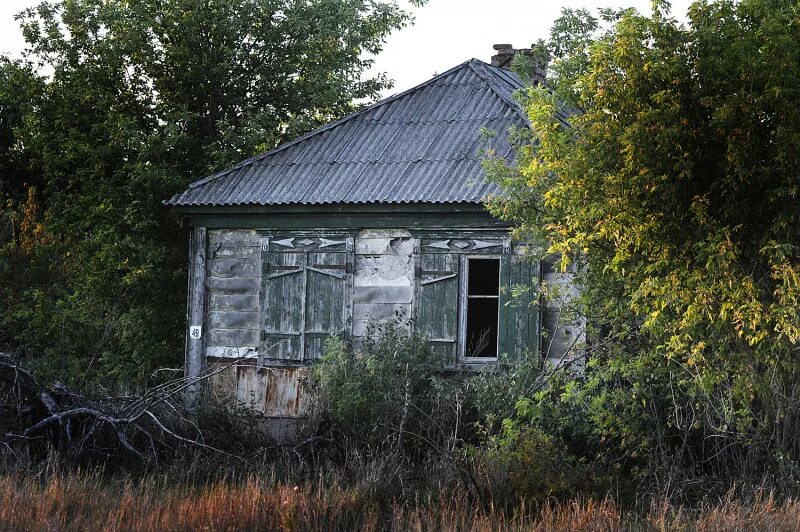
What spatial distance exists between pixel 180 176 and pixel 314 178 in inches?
153

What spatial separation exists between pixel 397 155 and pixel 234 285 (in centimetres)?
271

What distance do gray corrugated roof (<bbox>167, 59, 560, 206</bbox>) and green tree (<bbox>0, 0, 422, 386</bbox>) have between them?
2.47 meters

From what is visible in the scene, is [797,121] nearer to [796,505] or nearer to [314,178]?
[796,505]

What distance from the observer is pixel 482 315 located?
14.4 m

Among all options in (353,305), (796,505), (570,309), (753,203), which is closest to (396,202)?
(353,305)

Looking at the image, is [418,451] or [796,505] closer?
[796,505]

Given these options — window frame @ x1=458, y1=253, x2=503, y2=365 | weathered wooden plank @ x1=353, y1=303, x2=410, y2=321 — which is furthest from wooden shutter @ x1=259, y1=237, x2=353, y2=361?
window frame @ x1=458, y1=253, x2=503, y2=365

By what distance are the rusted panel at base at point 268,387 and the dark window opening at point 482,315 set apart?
82.7 inches

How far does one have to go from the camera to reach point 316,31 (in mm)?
20641

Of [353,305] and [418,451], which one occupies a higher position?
[353,305]

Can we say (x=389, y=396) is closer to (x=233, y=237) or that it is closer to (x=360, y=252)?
(x=360, y=252)

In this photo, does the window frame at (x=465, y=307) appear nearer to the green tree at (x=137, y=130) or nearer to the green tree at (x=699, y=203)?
the green tree at (x=699, y=203)

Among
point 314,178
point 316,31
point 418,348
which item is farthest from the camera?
point 316,31

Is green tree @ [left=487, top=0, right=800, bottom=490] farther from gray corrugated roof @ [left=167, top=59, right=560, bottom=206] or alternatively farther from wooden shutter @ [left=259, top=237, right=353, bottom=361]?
wooden shutter @ [left=259, top=237, right=353, bottom=361]
